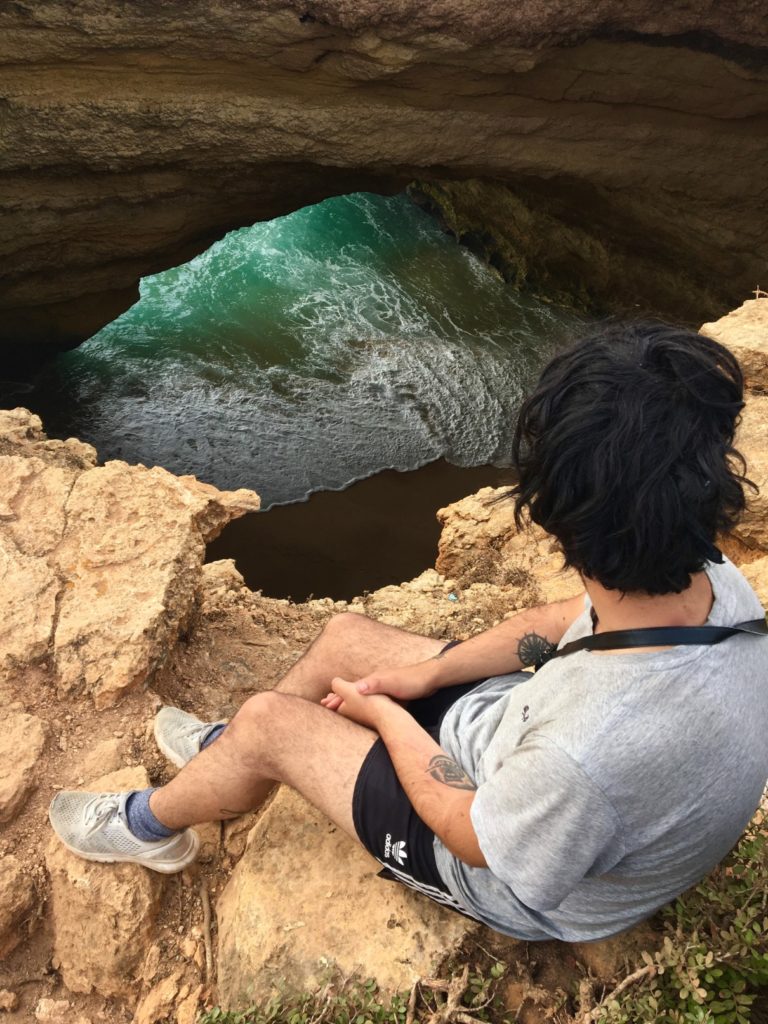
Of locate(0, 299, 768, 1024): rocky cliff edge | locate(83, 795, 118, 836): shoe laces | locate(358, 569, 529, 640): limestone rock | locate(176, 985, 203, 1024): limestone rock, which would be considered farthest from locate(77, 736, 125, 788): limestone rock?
locate(358, 569, 529, 640): limestone rock

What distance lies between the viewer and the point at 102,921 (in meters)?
2.03

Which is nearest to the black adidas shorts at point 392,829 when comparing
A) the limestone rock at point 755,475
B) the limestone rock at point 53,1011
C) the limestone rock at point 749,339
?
the limestone rock at point 53,1011

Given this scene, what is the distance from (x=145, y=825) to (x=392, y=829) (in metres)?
0.65

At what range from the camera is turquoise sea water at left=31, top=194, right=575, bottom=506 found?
6.83m

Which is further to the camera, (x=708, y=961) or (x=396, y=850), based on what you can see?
(x=396, y=850)

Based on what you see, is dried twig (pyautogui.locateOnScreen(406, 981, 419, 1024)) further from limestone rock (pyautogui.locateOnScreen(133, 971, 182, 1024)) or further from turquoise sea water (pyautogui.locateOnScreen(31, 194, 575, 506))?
turquoise sea water (pyautogui.locateOnScreen(31, 194, 575, 506))

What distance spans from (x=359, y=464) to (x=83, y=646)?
4209mm

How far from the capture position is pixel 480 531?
395 cm

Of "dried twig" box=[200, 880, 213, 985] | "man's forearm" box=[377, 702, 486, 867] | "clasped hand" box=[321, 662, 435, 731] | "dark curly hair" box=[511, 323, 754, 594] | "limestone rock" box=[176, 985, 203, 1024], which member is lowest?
"limestone rock" box=[176, 985, 203, 1024]

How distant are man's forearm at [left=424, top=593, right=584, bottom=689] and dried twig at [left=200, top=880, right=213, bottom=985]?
0.77m

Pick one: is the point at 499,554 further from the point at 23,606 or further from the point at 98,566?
the point at 23,606

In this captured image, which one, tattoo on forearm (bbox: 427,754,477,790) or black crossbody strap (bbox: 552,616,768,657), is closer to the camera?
black crossbody strap (bbox: 552,616,768,657)

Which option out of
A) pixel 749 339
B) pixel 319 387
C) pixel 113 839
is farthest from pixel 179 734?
pixel 319 387

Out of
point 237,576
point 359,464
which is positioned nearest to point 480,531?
point 237,576
